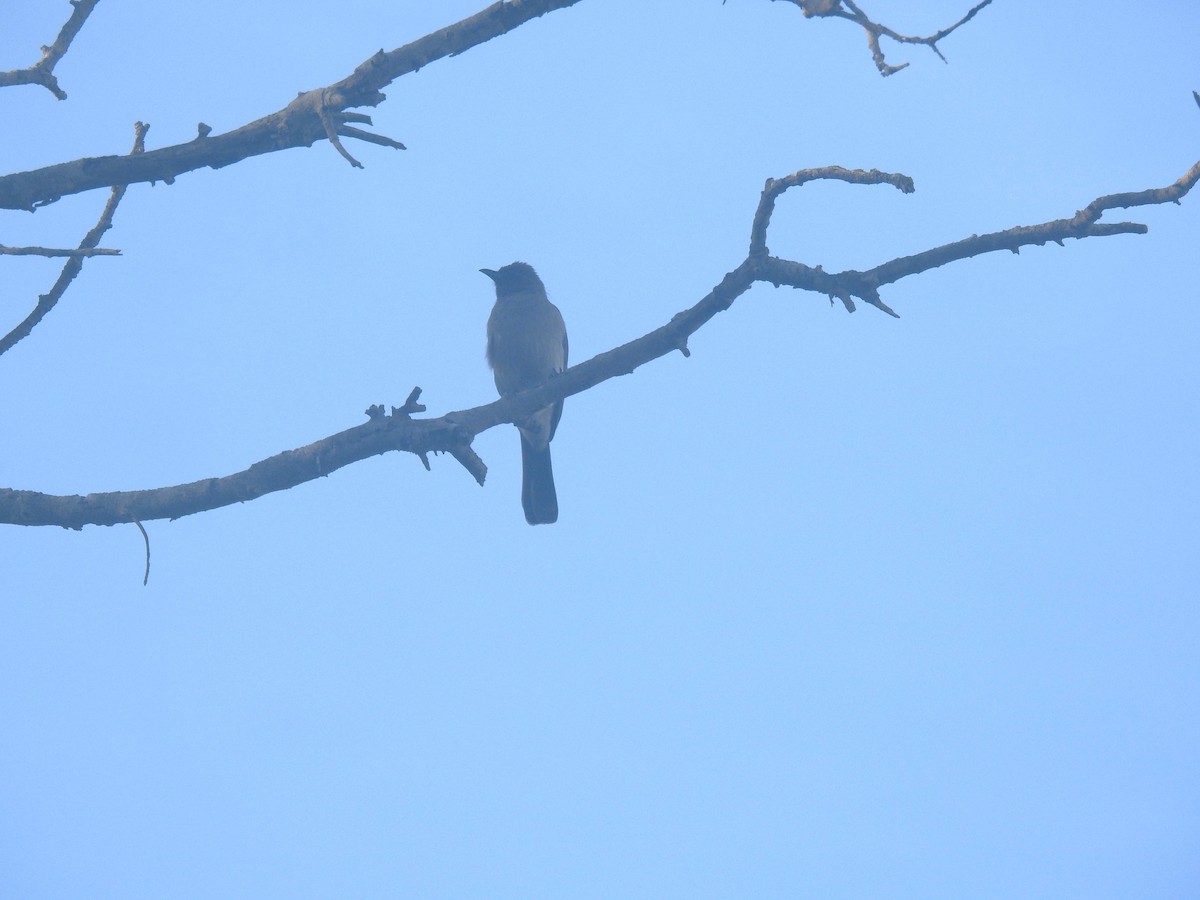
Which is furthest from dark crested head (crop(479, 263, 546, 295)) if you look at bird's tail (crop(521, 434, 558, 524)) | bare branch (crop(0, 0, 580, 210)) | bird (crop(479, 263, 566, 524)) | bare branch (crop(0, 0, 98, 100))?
bare branch (crop(0, 0, 580, 210))

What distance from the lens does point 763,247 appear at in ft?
14.5

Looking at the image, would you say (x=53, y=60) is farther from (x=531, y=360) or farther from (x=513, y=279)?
(x=513, y=279)

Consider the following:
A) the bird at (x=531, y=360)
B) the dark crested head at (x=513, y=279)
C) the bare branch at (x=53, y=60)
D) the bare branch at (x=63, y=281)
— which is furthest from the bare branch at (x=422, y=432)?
the dark crested head at (x=513, y=279)

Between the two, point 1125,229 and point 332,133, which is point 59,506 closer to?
point 332,133

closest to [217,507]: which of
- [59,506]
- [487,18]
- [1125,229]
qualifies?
[59,506]

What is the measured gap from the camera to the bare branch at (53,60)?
175 inches

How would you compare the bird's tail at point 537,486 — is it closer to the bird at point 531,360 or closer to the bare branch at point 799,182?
the bird at point 531,360

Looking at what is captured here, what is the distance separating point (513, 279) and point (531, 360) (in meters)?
1.16

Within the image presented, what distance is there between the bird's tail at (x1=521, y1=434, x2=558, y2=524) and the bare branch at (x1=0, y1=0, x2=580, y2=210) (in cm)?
512

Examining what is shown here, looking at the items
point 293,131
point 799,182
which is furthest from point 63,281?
point 799,182

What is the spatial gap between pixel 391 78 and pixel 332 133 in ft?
1.11

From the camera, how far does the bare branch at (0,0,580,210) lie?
375cm

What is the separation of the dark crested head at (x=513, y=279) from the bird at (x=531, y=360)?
1cm

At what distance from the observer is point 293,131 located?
12.5 ft
